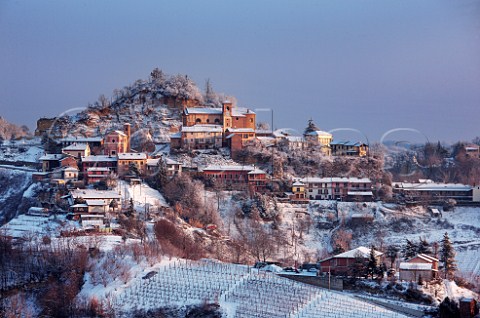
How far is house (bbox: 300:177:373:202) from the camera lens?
160ft

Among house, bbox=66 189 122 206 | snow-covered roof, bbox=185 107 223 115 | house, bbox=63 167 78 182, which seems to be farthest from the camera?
snow-covered roof, bbox=185 107 223 115

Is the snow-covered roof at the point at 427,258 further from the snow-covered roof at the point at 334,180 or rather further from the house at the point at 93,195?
the house at the point at 93,195

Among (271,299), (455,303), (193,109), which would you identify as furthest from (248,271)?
(193,109)

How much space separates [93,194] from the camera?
141 ft

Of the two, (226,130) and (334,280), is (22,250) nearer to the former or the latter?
(334,280)

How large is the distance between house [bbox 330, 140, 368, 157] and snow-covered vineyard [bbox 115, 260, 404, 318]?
20929 millimetres

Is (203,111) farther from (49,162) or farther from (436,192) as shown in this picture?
(436,192)

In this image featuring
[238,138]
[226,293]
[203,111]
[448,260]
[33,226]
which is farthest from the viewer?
[203,111]

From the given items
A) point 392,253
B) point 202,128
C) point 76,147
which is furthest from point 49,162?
point 392,253

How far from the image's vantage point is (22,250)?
36.7 m

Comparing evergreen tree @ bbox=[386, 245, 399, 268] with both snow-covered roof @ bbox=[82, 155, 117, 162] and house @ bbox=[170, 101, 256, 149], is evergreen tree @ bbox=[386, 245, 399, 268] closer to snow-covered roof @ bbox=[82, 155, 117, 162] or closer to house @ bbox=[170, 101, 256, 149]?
house @ bbox=[170, 101, 256, 149]

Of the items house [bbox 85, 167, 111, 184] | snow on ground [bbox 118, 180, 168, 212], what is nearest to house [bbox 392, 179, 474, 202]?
snow on ground [bbox 118, 180, 168, 212]

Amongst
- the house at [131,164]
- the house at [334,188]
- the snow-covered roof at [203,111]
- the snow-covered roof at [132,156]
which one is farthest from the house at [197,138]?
the house at [334,188]

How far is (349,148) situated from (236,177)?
9721mm
